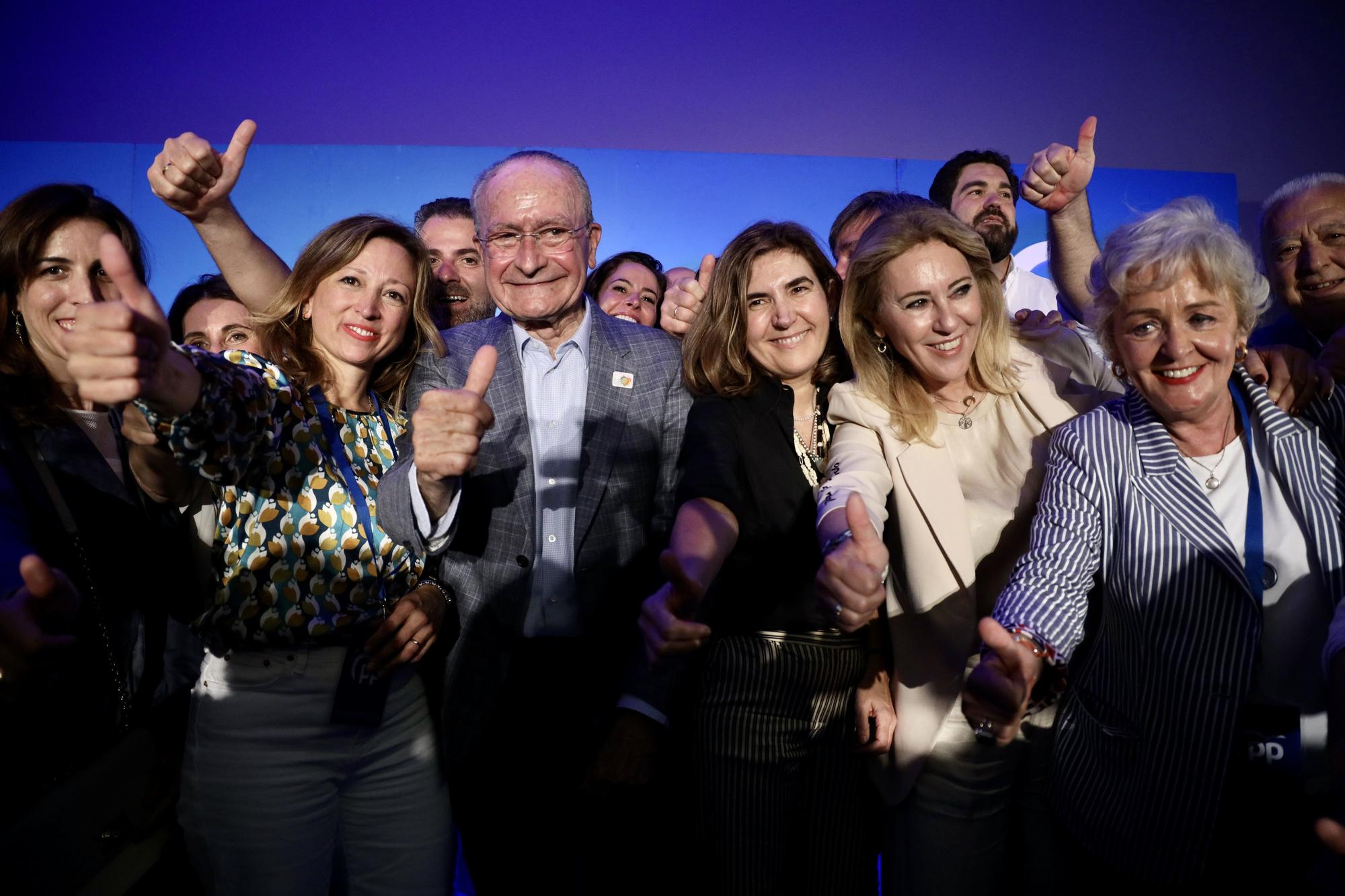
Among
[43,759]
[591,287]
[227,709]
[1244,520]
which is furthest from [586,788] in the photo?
[591,287]

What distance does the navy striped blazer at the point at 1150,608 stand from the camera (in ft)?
4.53

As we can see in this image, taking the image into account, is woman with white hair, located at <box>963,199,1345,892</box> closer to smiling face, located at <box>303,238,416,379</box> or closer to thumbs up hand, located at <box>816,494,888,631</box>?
thumbs up hand, located at <box>816,494,888,631</box>

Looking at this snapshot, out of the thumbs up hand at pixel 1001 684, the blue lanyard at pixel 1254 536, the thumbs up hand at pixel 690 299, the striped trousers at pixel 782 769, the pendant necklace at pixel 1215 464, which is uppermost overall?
the thumbs up hand at pixel 690 299

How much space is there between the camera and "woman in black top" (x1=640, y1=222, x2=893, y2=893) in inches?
70.2

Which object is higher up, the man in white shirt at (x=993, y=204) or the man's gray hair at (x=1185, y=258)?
the man in white shirt at (x=993, y=204)

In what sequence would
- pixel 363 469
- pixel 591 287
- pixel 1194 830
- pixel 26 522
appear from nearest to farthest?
pixel 1194 830, pixel 26 522, pixel 363 469, pixel 591 287

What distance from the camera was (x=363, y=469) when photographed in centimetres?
181

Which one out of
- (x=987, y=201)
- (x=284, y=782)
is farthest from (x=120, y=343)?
(x=987, y=201)

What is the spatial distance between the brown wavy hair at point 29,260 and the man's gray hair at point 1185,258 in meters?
2.18

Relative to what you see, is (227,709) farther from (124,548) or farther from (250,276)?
(250,276)

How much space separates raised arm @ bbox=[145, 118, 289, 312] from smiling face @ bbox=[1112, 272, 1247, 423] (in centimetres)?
197

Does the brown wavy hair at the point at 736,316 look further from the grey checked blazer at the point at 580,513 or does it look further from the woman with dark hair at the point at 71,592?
the woman with dark hair at the point at 71,592

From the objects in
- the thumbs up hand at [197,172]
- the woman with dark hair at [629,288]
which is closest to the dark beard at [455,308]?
the woman with dark hair at [629,288]

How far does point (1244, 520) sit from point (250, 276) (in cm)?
227
